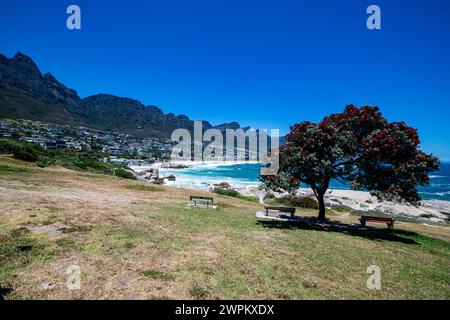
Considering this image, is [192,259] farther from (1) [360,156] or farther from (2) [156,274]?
(1) [360,156]

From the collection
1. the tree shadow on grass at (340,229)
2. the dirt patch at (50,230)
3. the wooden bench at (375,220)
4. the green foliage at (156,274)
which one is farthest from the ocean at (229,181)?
the green foliage at (156,274)

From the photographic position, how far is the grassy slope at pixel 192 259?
7297 millimetres

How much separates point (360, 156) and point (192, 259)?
13915 mm

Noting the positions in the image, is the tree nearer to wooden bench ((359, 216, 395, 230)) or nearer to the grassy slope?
the grassy slope

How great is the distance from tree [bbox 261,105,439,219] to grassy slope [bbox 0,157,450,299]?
345cm

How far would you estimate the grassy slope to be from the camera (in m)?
7.30

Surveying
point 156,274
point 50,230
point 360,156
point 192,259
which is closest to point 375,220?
point 360,156

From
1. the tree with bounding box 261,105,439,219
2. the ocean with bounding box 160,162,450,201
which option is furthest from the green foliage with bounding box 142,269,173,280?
the ocean with bounding box 160,162,450,201

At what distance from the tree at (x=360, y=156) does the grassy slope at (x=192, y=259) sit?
345 centimetres

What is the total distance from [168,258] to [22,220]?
7732 millimetres

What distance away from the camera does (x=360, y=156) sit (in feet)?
56.9

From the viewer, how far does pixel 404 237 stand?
1745 centimetres
